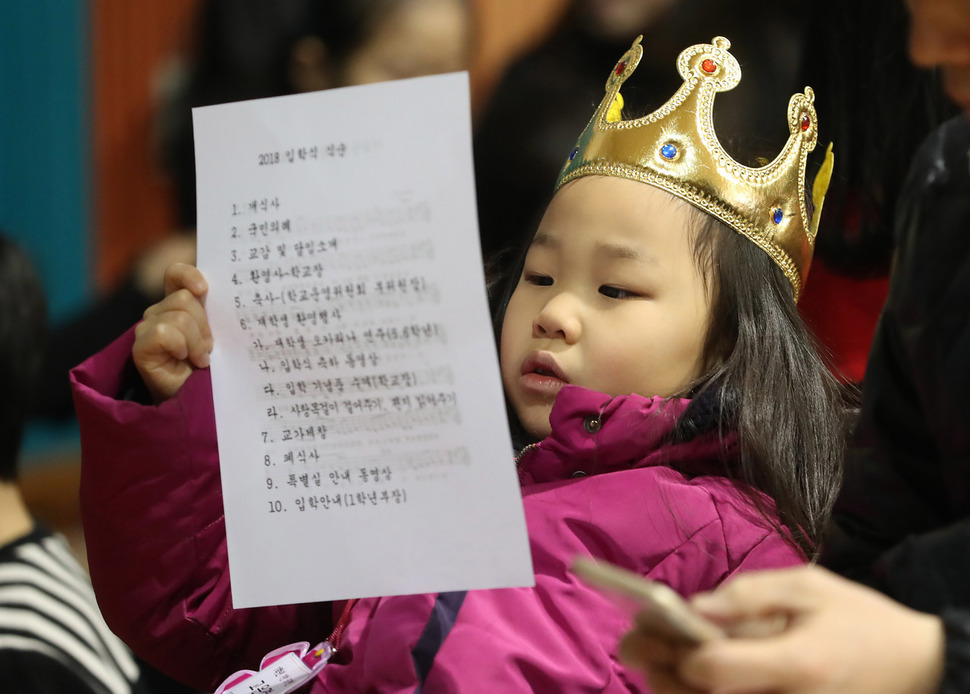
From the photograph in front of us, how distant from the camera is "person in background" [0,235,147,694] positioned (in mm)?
1310

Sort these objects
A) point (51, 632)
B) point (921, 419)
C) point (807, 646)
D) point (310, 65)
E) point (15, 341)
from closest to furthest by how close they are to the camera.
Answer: point (807, 646)
point (921, 419)
point (51, 632)
point (15, 341)
point (310, 65)

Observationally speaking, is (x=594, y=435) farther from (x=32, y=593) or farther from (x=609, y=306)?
(x=32, y=593)

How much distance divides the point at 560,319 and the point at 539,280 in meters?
0.10

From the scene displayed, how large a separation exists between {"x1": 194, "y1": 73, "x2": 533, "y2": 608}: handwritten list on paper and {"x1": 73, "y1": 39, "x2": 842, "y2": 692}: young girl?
0.09 meters

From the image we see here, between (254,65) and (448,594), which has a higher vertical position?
(254,65)

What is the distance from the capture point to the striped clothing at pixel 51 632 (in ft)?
4.26

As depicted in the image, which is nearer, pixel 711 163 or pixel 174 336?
pixel 174 336

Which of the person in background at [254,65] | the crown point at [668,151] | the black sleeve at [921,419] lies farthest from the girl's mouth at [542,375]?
the person in background at [254,65]

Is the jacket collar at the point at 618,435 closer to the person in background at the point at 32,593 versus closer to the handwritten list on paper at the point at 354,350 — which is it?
the handwritten list on paper at the point at 354,350

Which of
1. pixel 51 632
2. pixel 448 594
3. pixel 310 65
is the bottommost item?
pixel 51 632

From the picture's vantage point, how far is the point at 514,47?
6.73 feet

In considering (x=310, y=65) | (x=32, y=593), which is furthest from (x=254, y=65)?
(x=32, y=593)

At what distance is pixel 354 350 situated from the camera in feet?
2.74

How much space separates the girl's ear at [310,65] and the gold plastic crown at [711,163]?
111cm
